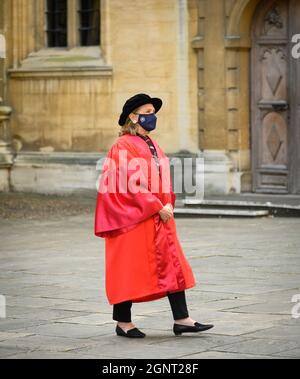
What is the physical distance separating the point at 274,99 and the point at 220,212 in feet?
8.79

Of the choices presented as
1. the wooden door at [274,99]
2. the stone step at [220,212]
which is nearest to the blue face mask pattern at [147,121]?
the stone step at [220,212]

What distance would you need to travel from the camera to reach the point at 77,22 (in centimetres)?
2316

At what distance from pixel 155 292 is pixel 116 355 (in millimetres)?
884

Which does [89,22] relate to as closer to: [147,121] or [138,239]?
[147,121]

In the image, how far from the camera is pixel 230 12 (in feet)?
69.4

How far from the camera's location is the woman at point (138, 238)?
9719mm

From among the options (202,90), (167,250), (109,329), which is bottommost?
(109,329)

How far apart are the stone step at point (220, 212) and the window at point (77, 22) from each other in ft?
14.9

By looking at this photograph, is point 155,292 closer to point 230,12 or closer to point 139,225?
point 139,225

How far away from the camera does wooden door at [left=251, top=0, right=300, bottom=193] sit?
20.9 meters

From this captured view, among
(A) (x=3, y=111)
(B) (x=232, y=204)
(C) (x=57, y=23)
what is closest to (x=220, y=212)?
(B) (x=232, y=204)

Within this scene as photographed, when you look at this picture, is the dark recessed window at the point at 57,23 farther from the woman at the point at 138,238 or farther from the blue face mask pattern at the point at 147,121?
the woman at the point at 138,238

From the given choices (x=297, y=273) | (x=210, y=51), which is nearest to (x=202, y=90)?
(x=210, y=51)

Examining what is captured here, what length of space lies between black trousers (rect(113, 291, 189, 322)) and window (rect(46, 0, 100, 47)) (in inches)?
534
